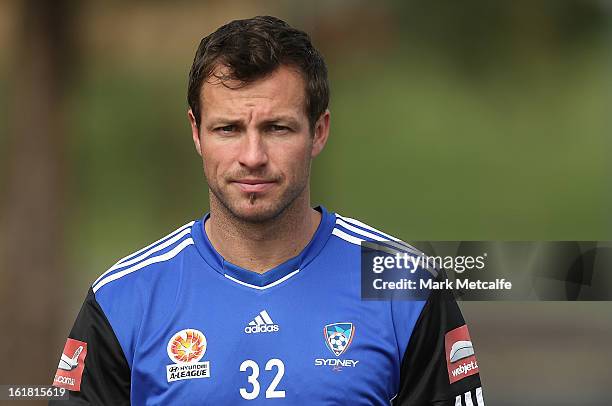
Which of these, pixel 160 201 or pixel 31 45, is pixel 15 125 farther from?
pixel 160 201

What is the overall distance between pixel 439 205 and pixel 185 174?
1476mm

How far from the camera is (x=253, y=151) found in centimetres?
249

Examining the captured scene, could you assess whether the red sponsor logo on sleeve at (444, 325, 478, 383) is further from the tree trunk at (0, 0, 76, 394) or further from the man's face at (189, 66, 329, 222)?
the tree trunk at (0, 0, 76, 394)

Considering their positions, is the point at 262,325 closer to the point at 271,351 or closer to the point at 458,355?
the point at 271,351

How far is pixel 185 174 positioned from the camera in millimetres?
5594

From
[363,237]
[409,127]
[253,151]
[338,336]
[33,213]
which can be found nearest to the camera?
[253,151]

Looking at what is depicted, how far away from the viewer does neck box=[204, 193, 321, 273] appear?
2676 mm

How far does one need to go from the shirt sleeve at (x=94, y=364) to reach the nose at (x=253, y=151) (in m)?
0.61

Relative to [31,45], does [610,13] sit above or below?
above

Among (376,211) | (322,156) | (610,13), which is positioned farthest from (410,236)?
(610,13)

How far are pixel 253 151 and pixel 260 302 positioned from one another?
43 cm

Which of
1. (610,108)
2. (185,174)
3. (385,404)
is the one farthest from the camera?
(610,108)

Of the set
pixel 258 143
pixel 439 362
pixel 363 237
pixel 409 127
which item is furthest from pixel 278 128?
pixel 409 127

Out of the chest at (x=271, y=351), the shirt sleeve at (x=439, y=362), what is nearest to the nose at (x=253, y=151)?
the chest at (x=271, y=351)
